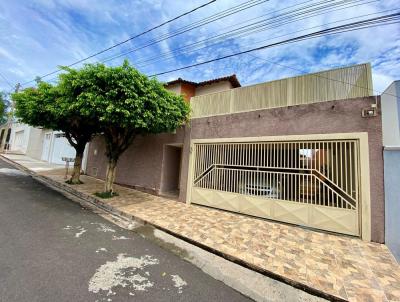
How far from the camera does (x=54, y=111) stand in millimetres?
7832

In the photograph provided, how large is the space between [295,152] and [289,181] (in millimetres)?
930

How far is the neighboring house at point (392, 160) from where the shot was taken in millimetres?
4840

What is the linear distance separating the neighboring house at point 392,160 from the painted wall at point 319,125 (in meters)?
0.12

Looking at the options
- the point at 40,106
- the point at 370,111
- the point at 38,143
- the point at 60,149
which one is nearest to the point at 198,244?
the point at 370,111

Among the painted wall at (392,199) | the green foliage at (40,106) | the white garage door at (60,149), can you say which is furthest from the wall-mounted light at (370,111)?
the white garage door at (60,149)

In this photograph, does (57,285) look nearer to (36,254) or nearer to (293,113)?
(36,254)

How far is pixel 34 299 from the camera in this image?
2.48 meters

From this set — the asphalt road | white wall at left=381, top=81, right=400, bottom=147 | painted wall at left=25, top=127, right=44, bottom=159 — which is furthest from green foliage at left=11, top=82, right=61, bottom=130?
painted wall at left=25, top=127, right=44, bottom=159

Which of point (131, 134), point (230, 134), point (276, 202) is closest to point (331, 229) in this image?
point (276, 202)

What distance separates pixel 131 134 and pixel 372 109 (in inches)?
320

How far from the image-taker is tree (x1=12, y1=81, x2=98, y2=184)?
7.33m

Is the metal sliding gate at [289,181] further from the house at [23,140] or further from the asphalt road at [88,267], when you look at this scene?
the house at [23,140]

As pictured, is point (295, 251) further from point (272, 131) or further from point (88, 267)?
point (88, 267)

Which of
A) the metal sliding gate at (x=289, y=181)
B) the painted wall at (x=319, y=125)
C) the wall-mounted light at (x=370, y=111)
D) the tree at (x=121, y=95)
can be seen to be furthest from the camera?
the tree at (x=121, y=95)
